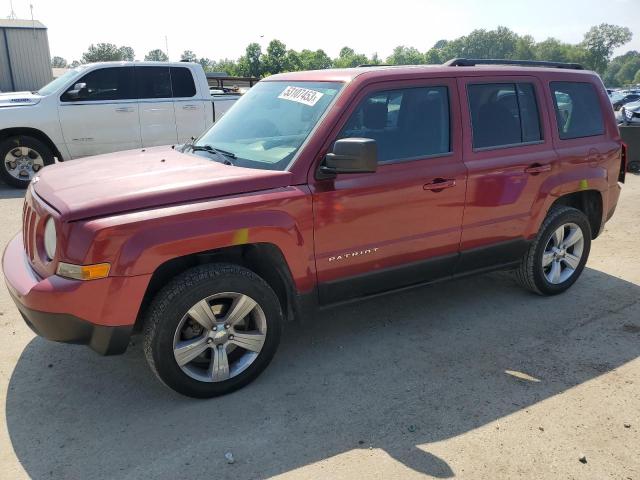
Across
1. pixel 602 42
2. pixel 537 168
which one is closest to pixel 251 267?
pixel 537 168

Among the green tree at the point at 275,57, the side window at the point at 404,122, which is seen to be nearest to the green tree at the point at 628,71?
the green tree at the point at 275,57

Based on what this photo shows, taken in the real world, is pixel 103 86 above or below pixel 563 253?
above

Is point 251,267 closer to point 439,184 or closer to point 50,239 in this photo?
point 50,239

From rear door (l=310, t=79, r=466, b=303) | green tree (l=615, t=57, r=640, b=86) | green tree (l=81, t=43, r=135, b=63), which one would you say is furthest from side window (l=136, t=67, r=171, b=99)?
green tree (l=615, t=57, r=640, b=86)

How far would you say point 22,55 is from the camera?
37.4 m

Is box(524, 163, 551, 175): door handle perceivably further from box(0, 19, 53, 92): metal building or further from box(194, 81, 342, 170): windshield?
box(0, 19, 53, 92): metal building

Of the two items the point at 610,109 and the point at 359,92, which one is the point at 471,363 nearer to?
the point at 359,92

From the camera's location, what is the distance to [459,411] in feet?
10.1

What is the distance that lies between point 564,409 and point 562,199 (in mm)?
2141

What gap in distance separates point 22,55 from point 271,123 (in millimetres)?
41076

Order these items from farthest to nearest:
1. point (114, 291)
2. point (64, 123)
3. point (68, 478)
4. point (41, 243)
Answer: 1. point (64, 123)
2. point (41, 243)
3. point (114, 291)
4. point (68, 478)

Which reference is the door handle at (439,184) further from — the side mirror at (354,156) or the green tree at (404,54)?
the green tree at (404,54)

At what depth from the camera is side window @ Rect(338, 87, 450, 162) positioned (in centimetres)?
350

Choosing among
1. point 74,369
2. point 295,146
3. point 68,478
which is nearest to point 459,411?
point 295,146
